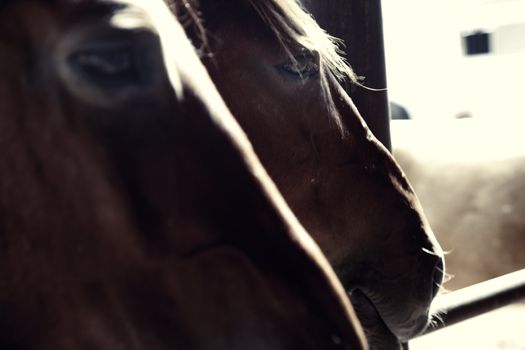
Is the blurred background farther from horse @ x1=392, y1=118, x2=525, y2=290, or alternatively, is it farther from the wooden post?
the wooden post

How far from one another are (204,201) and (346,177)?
2.44ft

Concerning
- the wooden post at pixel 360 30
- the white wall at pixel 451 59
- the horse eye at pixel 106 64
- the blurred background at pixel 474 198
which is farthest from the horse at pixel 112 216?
the white wall at pixel 451 59

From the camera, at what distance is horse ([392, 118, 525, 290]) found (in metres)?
2.74

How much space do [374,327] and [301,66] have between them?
57 centimetres

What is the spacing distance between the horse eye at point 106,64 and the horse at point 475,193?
91.5 inches

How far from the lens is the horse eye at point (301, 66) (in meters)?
1.32

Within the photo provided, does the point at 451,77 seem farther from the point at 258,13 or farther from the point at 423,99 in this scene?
the point at 258,13

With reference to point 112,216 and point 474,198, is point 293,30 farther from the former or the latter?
point 474,198

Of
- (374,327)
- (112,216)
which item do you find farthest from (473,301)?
(112,216)

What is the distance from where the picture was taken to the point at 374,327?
139 cm

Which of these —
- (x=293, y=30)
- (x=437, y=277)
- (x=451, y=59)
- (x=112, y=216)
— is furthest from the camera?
(x=451, y=59)

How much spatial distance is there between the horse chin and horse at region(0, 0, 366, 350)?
75 cm

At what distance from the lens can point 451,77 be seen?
512 inches

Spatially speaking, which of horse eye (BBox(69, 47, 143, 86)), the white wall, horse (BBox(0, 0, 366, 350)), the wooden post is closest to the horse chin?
the wooden post
